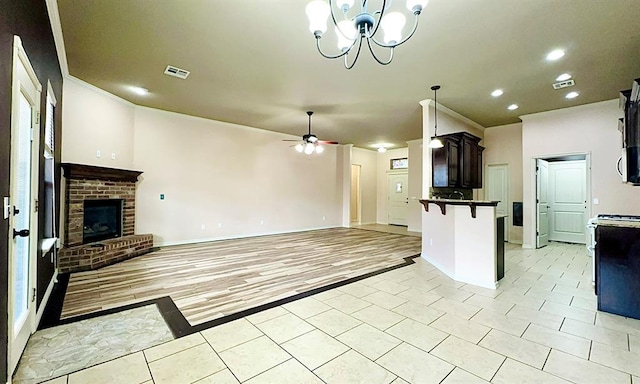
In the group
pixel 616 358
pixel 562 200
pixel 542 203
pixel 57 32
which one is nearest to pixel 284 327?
pixel 616 358

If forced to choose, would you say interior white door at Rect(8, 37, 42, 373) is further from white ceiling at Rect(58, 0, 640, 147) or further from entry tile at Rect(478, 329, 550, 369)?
entry tile at Rect(478, 329, 550, 369)

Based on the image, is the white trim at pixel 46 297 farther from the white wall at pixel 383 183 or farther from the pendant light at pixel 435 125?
the white wall at pixel 383 183

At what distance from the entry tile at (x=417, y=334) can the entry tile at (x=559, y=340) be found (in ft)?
2.44

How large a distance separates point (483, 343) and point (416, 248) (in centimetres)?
393

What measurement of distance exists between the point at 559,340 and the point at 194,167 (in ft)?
22.0

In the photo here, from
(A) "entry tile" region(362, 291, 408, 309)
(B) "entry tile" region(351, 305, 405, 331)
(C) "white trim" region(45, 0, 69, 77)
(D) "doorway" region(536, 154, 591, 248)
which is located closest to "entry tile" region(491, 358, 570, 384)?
(B) "entry tile" region(351, 305, 405, 331)

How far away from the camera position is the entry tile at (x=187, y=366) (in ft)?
5.85

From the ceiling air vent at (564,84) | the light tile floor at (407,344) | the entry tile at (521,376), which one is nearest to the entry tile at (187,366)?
the light tile floor at (407,344)

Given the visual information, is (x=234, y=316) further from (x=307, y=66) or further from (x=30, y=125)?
(x=307, y=66)

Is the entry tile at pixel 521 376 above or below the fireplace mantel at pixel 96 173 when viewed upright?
below

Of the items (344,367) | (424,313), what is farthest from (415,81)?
(344,367)

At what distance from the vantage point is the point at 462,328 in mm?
2457

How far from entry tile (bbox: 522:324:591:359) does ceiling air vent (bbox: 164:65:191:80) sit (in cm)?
515

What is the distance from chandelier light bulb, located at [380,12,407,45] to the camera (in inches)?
83.5
